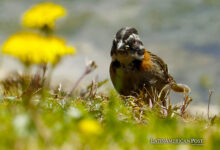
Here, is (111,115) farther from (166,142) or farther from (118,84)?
(118,84)

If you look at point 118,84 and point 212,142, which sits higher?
point 118,84

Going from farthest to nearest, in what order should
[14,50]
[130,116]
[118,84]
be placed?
[118,84], [130,116], [14,50]

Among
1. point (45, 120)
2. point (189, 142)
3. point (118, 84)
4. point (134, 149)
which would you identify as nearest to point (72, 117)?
point (45, 120)

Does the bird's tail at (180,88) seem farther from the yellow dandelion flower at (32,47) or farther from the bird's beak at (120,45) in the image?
the yellow dandelion flower at (32,47)

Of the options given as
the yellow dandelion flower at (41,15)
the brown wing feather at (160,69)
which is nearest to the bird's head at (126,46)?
the brown wing feather at (160,69)

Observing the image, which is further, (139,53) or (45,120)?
(139,53)

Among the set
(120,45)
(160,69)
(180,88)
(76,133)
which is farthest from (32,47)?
(180,88)

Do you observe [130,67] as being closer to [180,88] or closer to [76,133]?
[180,88]

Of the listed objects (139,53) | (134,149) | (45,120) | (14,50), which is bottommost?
(134,149)
